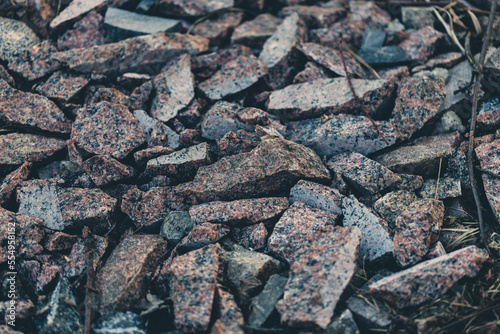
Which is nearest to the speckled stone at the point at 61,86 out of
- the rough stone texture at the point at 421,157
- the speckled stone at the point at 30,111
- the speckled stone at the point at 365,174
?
the speckled stone at the point at 30,111

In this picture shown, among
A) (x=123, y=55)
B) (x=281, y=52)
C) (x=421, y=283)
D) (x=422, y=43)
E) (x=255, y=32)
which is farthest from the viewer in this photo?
(x=255, y=32)

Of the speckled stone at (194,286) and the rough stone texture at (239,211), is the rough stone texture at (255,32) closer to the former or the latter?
the rough stone texture at (239,211)

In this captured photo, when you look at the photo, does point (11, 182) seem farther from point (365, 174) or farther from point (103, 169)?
point (365, 174)

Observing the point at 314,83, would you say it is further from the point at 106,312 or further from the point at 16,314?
the point at 16,314

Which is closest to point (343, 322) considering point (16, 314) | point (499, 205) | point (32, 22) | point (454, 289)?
point (454, 289)

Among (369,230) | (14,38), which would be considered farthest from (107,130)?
(369,230)
